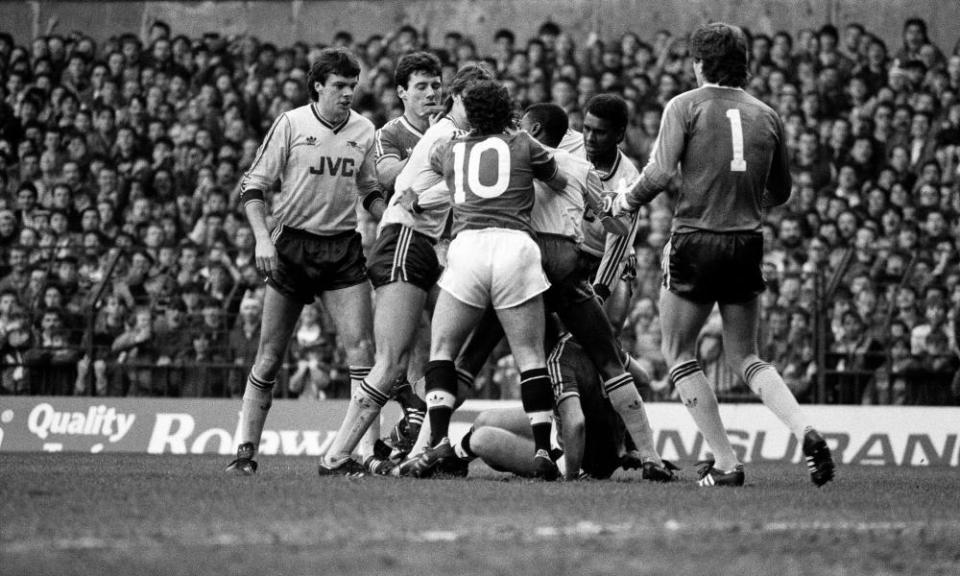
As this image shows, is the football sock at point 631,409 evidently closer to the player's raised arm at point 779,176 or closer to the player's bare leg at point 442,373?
the player's bare leg at point 442,373

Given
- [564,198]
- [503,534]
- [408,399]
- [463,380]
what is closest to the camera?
[503,534]

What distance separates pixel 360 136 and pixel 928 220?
879 centimetres

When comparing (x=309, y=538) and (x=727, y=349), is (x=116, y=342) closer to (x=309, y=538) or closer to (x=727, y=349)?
(x=727, y=349)

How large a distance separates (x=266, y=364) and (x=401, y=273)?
102cm

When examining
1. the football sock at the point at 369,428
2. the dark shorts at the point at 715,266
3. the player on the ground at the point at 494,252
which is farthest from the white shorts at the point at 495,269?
the football sock at the point at 369,428

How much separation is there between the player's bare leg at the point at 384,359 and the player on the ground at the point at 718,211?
4.41ft

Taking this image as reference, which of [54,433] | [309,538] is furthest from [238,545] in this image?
[54,433]

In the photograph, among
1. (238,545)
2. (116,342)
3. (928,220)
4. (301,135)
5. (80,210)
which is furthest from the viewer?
(80,210)

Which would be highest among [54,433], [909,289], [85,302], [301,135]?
[301,135]

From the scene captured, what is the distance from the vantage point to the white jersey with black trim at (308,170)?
8.47m

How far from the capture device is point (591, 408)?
331 inches

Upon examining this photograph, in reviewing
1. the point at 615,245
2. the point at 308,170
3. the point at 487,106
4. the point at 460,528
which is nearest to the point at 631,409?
the point at 615,245

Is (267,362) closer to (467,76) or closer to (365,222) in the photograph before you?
(467,76)

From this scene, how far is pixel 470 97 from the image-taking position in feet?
25.2
